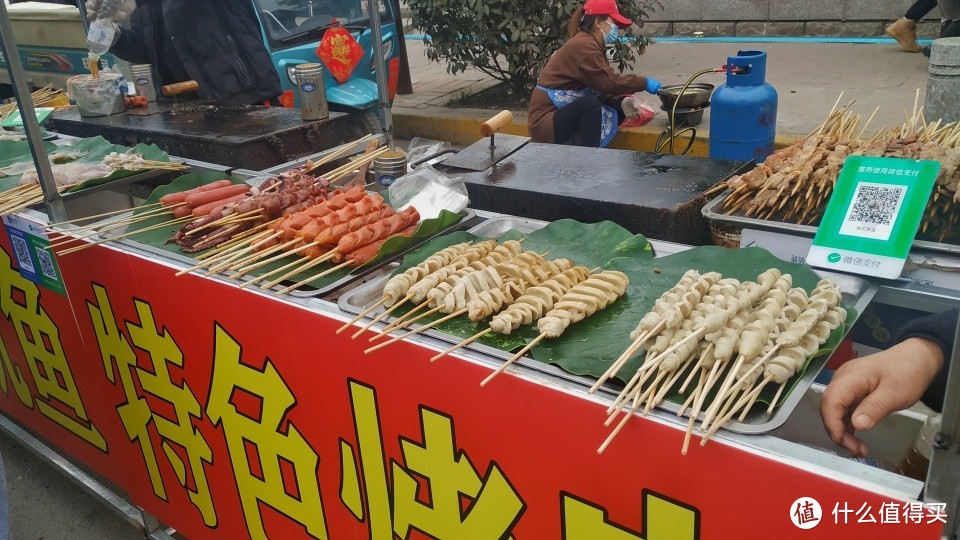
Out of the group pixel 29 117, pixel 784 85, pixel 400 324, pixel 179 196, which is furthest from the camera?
pixel 784 85

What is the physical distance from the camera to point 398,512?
228 cm

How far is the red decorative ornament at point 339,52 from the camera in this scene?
330 inches

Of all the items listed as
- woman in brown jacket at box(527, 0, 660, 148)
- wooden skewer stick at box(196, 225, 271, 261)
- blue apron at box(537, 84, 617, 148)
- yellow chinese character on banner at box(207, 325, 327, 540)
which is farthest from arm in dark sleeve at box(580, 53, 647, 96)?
yellow chinese character on banner at box(207, 325, 327, 540)

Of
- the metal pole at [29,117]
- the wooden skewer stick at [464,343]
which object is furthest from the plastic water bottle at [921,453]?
the metal pole at [29,117]

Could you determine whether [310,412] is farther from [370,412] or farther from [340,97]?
[340,97]

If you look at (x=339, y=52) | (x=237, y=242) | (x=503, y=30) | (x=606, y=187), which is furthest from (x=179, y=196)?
(x=503, y=30)

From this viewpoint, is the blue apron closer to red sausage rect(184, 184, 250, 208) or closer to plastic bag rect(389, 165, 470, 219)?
plastic bag rect(389, 165, 470, 219)

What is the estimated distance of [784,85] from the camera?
9.06 meters

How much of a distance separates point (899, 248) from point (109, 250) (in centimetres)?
284

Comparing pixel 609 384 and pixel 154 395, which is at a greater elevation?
pixel 609 384

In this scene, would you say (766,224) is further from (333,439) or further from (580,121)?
(580,121)

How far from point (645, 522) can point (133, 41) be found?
252 inches

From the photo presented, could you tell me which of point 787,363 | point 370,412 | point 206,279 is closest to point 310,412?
point 370,412
